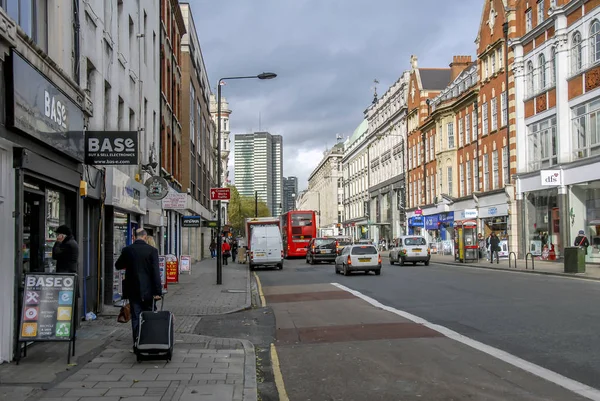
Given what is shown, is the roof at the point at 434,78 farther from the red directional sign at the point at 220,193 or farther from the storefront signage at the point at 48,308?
the storefront signage at the point at 48,308

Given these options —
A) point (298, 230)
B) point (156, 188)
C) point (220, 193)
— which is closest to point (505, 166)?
point (298, 230)

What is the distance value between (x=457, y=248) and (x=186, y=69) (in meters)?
21.2

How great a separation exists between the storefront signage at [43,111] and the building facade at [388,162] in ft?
197

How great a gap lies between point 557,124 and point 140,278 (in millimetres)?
29033

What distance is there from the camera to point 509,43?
127 feet

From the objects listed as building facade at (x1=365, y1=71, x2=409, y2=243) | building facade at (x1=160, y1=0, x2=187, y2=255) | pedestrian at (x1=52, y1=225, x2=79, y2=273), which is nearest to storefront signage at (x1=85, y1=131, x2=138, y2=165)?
pedestrian at (x1=52, y1=225, x2=79, y2=273)

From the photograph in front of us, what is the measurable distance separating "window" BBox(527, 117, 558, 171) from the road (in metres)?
16.9

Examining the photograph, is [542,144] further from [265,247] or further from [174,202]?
[174,202]

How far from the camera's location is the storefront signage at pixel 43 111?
8000mm

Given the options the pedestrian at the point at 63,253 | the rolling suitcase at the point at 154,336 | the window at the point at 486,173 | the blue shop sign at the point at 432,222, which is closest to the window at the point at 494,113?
the window at the point at 486,173

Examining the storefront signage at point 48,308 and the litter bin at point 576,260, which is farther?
the litter bin at point 576,260

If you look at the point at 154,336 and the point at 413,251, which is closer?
the point at 154,336

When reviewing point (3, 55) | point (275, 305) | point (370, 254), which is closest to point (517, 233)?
point (370, 254)

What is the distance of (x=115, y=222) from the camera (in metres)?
16.0
